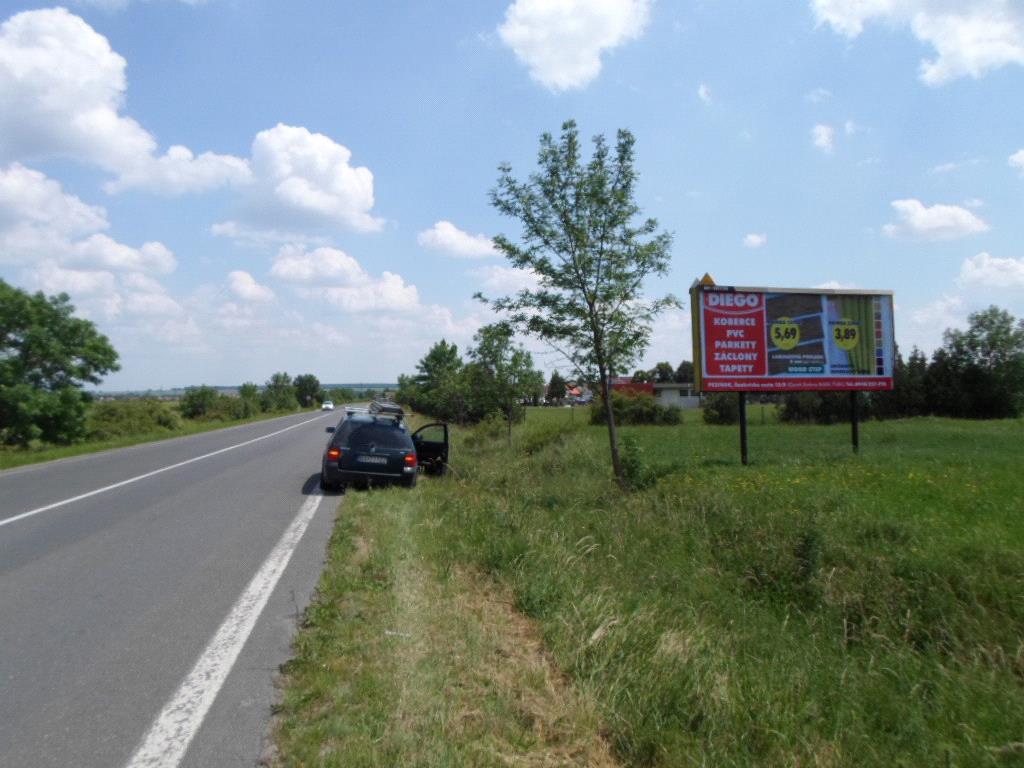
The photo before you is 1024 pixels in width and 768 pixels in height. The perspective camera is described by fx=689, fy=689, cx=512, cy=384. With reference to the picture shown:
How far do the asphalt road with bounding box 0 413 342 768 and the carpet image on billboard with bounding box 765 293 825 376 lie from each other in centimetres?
979

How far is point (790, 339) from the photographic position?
15.2 metres

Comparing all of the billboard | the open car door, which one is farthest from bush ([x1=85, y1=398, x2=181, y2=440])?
the billboard

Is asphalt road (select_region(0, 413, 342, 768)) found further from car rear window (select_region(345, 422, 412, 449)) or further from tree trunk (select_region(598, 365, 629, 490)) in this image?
tree trunk (select_region(598, 365, 629, 490))

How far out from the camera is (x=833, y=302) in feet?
51.1

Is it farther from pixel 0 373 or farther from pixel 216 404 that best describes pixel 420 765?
pixel 216 404

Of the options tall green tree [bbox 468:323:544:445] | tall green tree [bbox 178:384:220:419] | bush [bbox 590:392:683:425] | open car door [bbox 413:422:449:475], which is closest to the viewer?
open car door [bbox 413:422:449:475]

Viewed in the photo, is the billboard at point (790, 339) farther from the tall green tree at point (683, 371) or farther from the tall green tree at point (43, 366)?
the tall green tree at point (683, 371)

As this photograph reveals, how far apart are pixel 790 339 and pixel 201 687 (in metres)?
14.0

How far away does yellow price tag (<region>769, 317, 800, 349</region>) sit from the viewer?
15.1 metres

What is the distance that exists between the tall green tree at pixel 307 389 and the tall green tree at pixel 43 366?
109640mm

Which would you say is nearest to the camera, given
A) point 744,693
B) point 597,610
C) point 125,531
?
point 744,693

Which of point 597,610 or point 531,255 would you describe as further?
point 531,255

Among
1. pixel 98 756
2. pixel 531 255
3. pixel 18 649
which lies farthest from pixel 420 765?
pixel 531 255

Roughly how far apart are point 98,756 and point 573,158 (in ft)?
38.7
